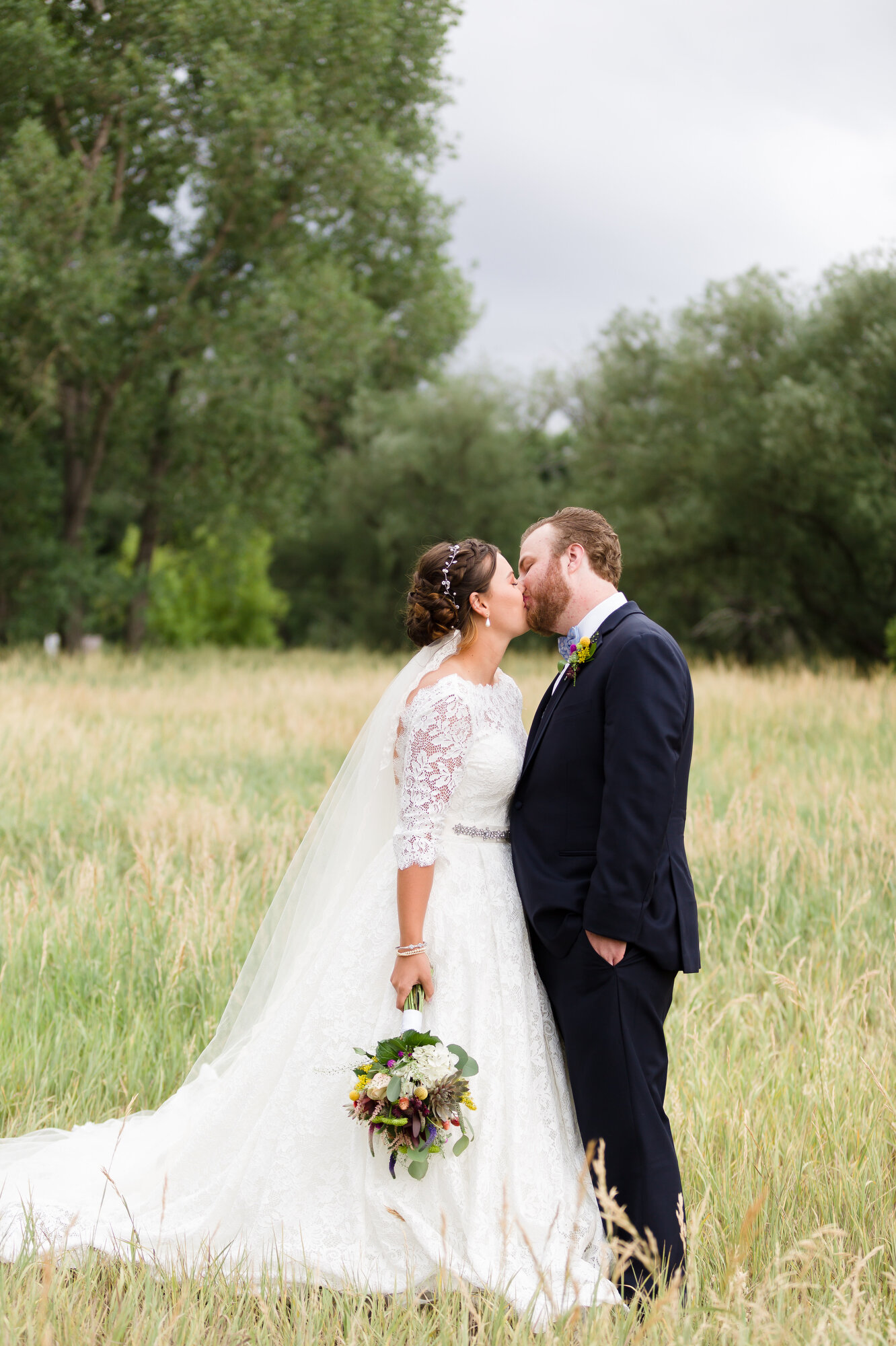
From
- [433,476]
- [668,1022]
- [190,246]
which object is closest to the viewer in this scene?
[668,1022]

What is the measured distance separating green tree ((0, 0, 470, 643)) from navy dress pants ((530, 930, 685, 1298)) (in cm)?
1280

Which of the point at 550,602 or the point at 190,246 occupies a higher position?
the point at 190,246

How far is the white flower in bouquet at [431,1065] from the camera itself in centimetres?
238

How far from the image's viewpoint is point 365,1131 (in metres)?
2.69

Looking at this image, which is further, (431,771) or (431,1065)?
(431,771)

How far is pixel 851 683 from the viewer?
1252 centimetres

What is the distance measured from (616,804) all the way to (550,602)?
68 centimetres

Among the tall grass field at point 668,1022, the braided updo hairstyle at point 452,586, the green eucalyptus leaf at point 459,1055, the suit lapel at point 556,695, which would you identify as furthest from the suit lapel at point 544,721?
the tall grass field at point 668,1022

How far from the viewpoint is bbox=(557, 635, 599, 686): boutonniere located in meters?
2.64

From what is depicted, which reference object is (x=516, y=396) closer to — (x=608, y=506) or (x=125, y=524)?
(x=608, y=506)

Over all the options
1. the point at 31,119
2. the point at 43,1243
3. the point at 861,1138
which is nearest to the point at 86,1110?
the point at 43,1243

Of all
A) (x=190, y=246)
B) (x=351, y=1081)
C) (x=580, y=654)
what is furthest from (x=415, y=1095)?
(x=190, y=246)

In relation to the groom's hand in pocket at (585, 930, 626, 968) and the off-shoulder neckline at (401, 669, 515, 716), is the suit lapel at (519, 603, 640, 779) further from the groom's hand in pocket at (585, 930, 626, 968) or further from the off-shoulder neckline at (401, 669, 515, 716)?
the groom's hand in pocket at (585, 930, 626, 968)

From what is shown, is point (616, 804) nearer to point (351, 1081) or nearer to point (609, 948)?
point (609, 948)
